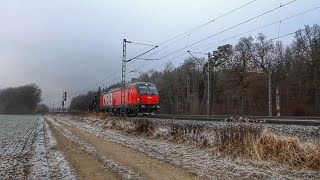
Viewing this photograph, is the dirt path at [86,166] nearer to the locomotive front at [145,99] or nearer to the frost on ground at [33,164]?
the frost on ground at [33,164]

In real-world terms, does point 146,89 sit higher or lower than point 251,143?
higher

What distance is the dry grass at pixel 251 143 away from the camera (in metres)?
11.7

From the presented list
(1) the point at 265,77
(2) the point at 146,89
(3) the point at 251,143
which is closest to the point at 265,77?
(1) the point at 265,77

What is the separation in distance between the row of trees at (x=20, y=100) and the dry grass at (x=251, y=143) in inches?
5736

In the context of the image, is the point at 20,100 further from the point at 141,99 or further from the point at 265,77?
the point at 141,99

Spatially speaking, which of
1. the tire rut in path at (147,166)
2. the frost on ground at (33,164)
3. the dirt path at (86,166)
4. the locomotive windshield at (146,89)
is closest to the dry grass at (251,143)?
the tire rut in path at (147,166)

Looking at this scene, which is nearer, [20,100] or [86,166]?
[86,166]

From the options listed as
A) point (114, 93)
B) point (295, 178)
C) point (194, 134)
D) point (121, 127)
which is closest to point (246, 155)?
point (295, 178)

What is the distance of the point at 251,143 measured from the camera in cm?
1339

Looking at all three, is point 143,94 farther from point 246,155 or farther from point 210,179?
point 210,179

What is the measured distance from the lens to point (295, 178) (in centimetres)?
985

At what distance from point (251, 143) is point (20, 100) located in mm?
153241

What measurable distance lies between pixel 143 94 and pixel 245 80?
117 feet

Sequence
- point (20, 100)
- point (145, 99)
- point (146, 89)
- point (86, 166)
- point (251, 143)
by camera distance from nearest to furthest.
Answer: point (86, 166)
point (251, 143)
point (145, 99)
point (146, 89)
point (20, 100)
